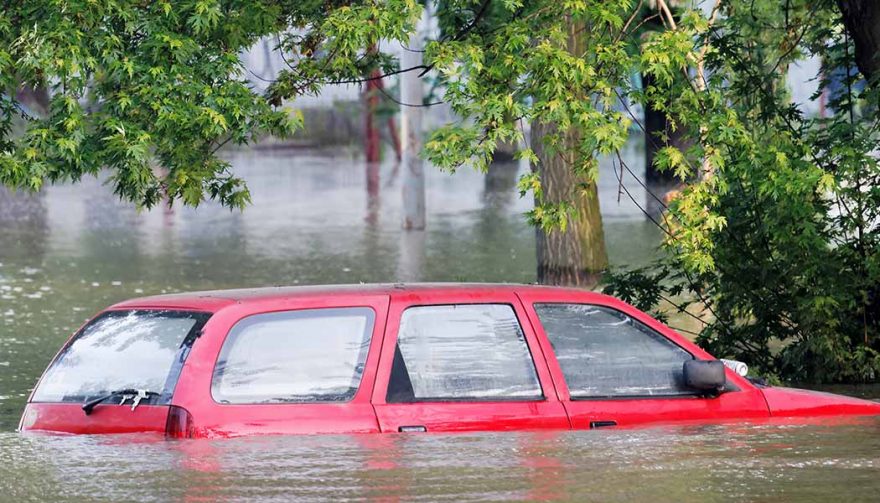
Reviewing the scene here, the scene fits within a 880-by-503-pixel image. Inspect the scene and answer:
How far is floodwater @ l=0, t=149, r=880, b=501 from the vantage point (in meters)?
6.98

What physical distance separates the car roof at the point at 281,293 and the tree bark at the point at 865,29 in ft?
20.7

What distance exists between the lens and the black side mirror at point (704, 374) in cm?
779

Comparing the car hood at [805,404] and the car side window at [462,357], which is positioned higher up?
the car side window at [462,357]

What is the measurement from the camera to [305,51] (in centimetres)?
1330

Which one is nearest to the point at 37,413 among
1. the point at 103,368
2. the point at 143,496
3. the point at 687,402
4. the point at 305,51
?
the point at 103,368

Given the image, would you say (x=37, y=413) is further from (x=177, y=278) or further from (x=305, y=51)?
(x=177, y=278)

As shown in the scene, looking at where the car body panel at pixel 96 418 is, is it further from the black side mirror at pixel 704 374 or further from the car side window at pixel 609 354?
the black side mirror at pixel 704 374

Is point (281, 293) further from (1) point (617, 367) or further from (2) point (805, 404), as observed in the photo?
(2) point (805, 404)

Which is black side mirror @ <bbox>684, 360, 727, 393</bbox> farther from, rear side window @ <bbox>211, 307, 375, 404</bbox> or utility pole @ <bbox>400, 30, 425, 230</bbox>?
utility pole @ <bbox>400, 30, 425, 230</bbox>

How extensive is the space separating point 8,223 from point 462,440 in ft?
108

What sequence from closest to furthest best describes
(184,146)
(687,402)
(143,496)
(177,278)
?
(143,496), (687,402), (184,146), (177,278)

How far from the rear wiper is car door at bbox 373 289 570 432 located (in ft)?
3.35

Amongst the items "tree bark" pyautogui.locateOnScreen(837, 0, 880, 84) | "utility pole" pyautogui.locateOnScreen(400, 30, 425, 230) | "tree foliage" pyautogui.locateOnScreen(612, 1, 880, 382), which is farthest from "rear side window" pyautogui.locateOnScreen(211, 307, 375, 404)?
"utility pole" pyautogui.locateOnScreen(400, 30, 425, 230)

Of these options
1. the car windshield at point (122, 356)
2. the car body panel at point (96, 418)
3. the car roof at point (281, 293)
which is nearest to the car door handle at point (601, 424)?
the car roof at point (281, 293)
